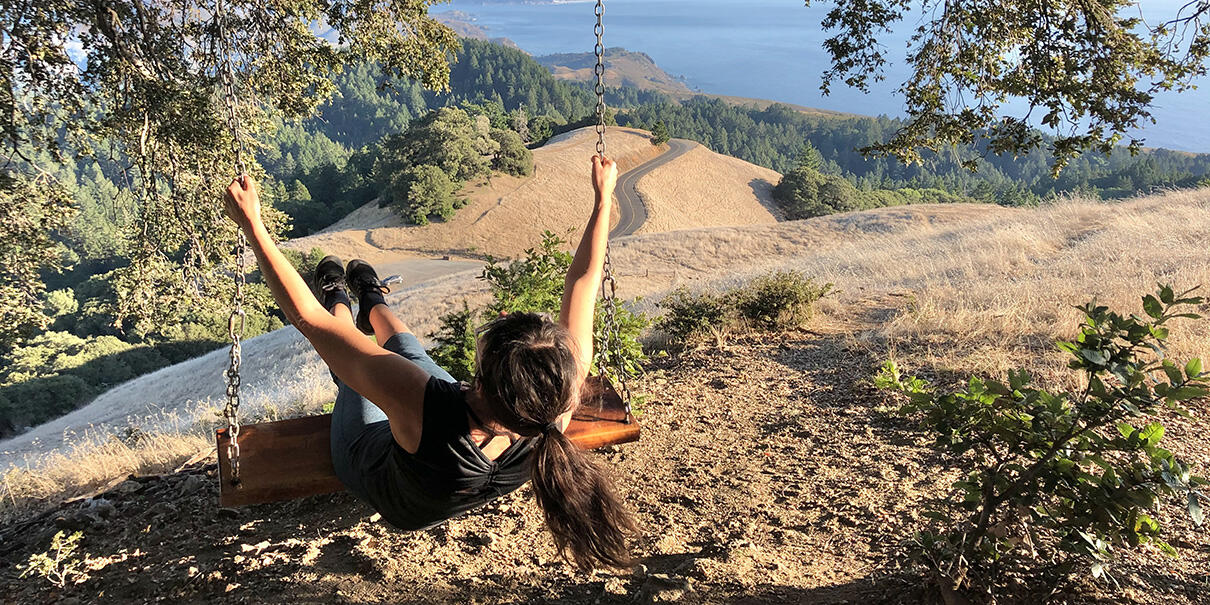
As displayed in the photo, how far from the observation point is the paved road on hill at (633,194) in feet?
140

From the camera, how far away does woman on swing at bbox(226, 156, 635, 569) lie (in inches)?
74.7

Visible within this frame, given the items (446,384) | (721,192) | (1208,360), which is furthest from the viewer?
(721,192)

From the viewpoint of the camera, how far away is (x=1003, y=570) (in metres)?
2.48

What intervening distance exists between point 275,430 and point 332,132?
163 meters

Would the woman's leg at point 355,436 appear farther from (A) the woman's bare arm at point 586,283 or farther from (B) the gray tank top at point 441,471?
(A) the woman's bare arm at point 586,283

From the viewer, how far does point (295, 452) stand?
2.95 m

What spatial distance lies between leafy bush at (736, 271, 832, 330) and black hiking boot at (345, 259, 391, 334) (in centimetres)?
386

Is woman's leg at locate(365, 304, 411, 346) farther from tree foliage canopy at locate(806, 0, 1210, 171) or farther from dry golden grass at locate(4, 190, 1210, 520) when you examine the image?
tree foliage canopy at locate(806, 0, 1210, 171)

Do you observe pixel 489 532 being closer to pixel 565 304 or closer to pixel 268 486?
pixel 268 486

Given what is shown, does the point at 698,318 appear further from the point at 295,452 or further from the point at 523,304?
the point at 295,452

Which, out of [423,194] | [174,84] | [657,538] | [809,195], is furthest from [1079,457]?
[809,195]

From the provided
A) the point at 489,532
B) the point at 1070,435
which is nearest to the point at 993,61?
the point at 1070,435

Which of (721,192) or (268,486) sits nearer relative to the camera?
(268,486)

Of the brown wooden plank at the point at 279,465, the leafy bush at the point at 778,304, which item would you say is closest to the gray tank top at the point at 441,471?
the brown wooden plank at the point at 279,465
